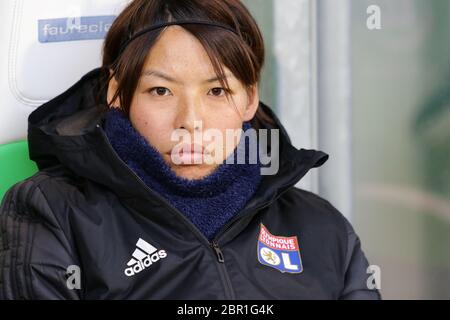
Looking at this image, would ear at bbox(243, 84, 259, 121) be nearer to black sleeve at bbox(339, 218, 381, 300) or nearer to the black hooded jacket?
the black hooded jacket

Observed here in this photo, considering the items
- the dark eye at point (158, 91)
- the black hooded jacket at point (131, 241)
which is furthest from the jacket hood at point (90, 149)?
the dark eye at point (158, 91)

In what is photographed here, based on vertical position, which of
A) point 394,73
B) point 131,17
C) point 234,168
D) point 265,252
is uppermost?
point 131,17

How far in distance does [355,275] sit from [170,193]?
366 mm

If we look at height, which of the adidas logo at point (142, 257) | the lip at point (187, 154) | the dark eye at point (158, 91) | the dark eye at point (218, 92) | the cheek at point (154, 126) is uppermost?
the dark eye at point (158, 91)

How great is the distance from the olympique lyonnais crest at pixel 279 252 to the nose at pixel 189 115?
22 cm

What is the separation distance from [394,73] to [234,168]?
0.50 metres

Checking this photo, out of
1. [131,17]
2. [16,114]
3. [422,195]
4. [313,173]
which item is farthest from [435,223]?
[16,114]

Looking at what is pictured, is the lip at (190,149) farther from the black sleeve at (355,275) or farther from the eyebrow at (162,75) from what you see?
the black sleeve at (355,275)

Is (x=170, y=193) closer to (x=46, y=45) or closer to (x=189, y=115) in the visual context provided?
(x=189, y=115)

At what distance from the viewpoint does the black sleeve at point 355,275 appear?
1283 mm

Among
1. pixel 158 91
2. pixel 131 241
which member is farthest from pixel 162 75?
pixel 131 241

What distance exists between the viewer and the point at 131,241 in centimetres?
117
